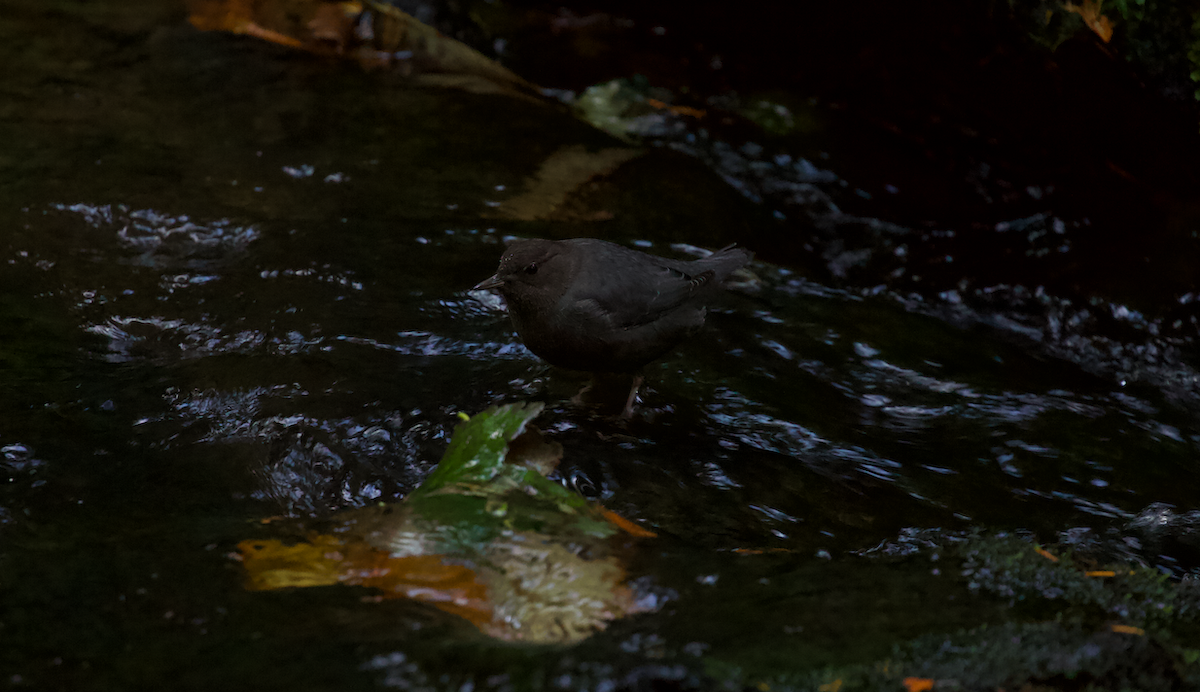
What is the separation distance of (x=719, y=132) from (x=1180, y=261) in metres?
2.80

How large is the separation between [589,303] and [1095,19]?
2966 mm

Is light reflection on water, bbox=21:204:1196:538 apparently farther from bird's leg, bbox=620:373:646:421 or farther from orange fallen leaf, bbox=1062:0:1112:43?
orange fallen leaf, bbox=1062:0:1112:43

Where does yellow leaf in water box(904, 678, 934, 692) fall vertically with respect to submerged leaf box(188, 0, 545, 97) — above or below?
below

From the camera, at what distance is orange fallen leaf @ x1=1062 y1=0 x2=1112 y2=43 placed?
15.2 ft

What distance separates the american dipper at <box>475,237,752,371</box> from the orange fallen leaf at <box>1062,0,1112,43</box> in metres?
2.55

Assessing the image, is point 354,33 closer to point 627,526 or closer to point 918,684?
point 627,526

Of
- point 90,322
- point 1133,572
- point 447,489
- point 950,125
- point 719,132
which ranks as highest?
point 950,125

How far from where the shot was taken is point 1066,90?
16.6 feet

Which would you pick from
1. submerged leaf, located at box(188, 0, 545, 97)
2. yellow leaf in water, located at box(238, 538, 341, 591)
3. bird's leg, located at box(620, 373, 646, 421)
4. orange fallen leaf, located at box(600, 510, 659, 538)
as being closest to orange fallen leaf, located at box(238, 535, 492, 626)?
yellow leaf in water, located at box(238, 538, 341, 591)

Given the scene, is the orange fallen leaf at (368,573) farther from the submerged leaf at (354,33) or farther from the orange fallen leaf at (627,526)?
the submerged leaf at (354,33)

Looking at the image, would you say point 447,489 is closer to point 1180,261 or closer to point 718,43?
point 1180,261

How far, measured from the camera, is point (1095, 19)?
4.66m

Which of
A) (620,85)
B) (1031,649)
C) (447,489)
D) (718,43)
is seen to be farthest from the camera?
(718,43)

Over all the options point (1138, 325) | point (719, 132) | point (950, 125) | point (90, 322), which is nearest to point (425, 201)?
point (90, 322)
